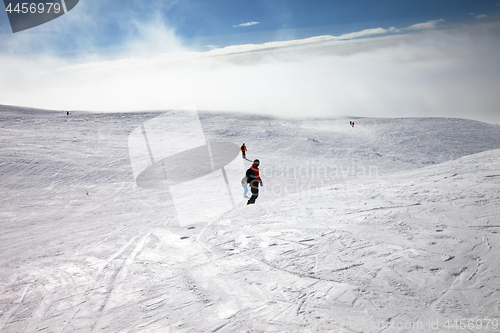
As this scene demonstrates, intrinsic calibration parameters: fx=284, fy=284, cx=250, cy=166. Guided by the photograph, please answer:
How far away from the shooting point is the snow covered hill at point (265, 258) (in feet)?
16.6

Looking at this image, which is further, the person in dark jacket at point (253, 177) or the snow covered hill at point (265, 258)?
the person in dark jacket at point (253, 177)

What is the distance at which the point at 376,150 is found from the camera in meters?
21.7

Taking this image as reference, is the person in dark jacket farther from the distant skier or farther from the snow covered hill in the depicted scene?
the snow covered hill

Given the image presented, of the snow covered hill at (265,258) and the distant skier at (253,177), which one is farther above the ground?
the distant skier at (253,177)

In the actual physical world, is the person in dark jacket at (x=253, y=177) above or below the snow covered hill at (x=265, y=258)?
above

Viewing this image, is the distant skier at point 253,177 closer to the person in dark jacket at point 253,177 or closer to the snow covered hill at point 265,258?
the person in dark jacket at point 253,177

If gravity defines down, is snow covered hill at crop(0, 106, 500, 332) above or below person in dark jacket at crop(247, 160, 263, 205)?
below

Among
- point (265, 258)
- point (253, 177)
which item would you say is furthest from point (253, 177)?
point (265, 258)

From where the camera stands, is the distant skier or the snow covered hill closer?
the snow covered hill

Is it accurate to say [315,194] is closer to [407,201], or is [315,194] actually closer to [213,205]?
[407,201]

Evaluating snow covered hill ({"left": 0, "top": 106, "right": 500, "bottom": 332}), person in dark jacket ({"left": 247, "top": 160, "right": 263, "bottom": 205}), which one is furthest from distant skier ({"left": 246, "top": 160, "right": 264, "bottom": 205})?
snow covered hill ({"left": 0, "top": 106, "right": 500, "bottom": 332})

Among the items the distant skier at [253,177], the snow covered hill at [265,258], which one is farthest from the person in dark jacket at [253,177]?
the snow covered hill at [265,258]

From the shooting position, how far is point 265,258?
6.93 m

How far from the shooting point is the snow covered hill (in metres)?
5.07
